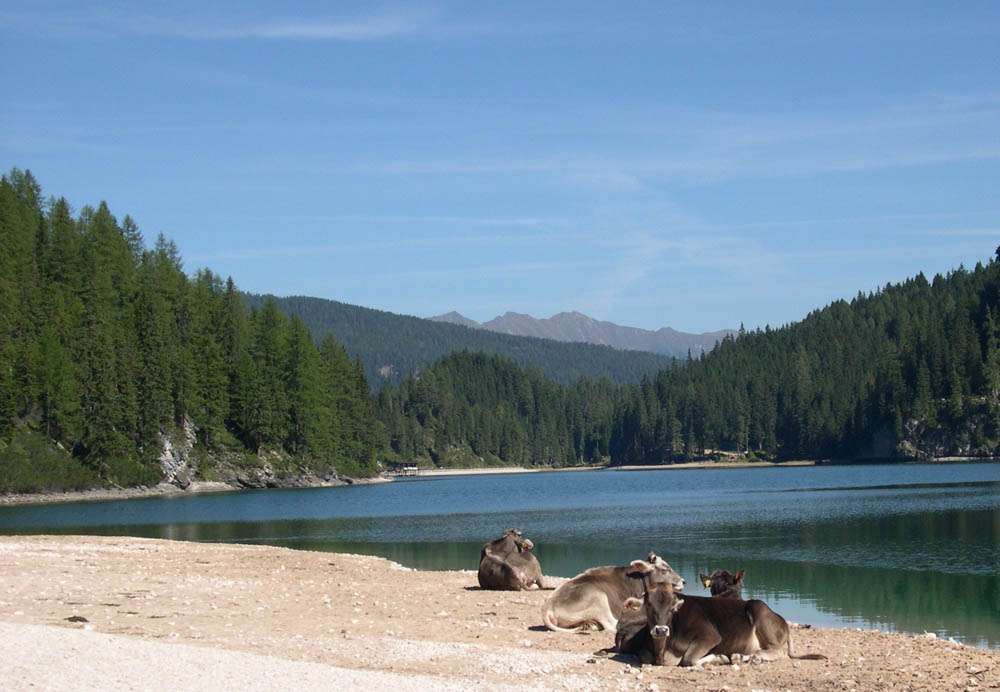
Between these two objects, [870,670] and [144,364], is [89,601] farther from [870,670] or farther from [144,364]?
[144,364]

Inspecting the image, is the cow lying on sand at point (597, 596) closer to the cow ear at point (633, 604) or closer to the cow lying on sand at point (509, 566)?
the cow ear at point (633, 604)

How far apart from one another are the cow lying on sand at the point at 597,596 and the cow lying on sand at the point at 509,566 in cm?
496

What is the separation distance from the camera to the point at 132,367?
324 ft

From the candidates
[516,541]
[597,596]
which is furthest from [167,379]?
[597,596]

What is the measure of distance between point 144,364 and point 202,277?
31.6 metres

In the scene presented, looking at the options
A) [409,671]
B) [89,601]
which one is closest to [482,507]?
[89,601]

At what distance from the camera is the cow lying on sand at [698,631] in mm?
14219

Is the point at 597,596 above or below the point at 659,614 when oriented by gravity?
below

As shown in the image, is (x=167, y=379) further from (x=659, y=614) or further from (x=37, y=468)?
(x=659, y=614)

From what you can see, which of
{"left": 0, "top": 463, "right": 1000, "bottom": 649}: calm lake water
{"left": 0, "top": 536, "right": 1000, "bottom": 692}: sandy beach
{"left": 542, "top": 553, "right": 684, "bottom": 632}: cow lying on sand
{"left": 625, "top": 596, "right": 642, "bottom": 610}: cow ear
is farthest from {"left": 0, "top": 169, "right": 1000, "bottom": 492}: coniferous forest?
{"left": 625, "top": 596, "right": 642, "bottom": 610}: cow ear

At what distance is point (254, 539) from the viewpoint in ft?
147

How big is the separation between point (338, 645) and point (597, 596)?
473 cm

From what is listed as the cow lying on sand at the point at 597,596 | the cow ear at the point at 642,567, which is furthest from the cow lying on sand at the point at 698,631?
the cow ear at the point at 642,567

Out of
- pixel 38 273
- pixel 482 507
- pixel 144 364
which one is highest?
pixel 38 273
